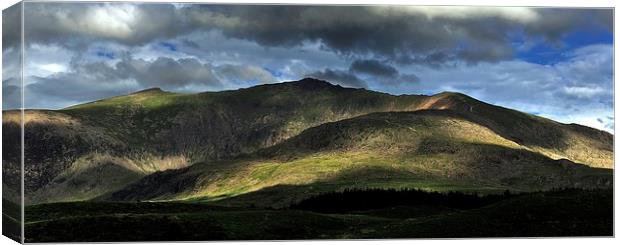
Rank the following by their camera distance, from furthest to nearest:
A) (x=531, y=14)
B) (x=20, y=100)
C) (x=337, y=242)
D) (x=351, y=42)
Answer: (x=351, y=42) < (x=531, y=14) < (x=337, y=242) < (x=20, y=100)

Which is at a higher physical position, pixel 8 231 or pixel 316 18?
pixel 316 18

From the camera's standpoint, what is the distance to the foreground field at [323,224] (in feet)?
202

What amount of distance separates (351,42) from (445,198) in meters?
36.9

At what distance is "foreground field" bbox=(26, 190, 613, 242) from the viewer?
6153cm

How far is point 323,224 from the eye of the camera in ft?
234

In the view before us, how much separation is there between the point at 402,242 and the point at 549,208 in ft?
50.3

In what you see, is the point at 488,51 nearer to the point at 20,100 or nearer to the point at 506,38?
the point at 506,38

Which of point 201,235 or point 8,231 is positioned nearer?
point 8,231

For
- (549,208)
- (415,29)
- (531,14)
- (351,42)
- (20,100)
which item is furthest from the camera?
(351,42)

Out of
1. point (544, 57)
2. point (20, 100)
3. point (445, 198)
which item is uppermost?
point (544, 57)

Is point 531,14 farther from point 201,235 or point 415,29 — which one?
point 201,235

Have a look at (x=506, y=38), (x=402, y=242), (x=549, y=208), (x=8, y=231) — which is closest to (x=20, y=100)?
(x=8, y=231)

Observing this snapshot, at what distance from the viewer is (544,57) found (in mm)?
172625

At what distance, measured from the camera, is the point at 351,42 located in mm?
170750
